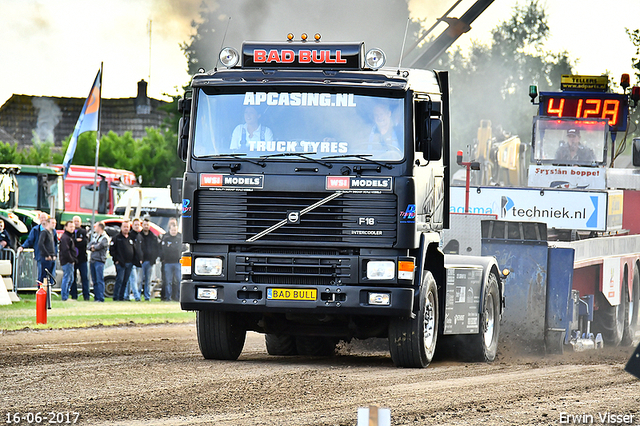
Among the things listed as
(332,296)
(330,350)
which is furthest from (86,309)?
(332,296)

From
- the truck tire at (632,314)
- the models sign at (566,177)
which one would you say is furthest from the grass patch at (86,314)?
the truck tire at (632,314)

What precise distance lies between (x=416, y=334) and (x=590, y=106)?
53.5 feet

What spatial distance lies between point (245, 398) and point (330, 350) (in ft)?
16.3

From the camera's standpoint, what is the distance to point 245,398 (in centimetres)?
884

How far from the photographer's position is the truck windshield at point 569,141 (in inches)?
888

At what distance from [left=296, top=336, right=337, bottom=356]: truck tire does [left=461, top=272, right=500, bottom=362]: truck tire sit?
179 centimetres

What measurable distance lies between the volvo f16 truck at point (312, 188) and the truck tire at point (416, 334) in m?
0.02

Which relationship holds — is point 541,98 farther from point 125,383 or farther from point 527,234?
point 125,383

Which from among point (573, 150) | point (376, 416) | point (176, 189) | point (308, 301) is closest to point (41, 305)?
point (176, 189)

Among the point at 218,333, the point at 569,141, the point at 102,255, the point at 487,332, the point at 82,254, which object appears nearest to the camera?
the point at 218,333

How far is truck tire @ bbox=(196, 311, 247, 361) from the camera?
11.7m

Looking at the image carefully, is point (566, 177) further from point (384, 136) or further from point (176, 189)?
point (176, 189)

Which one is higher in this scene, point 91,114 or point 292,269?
point 91,114

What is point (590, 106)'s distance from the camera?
26047 mm
